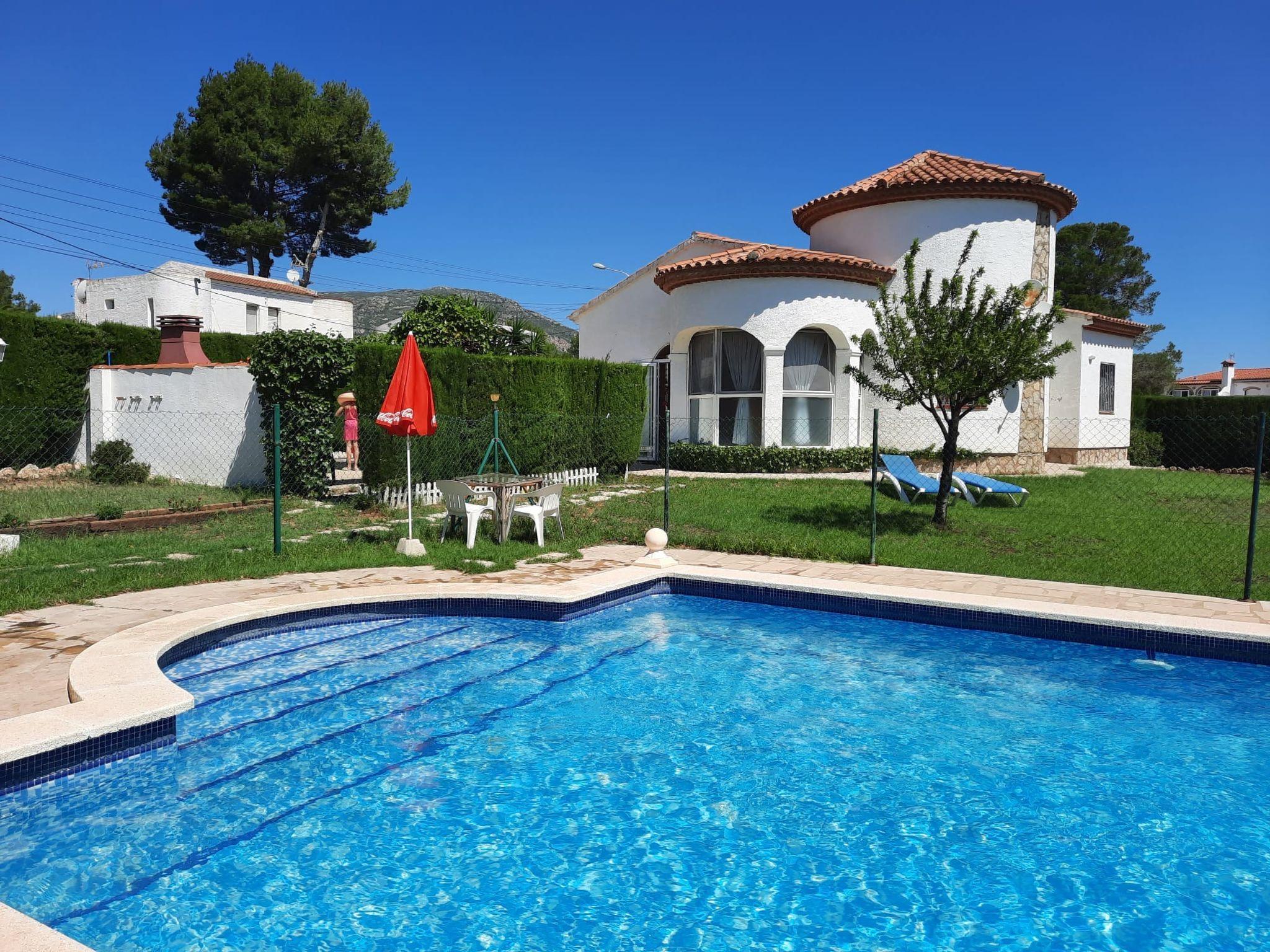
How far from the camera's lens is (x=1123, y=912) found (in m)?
3.55

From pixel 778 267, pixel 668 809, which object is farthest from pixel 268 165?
pixel 668 809

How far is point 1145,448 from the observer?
82.9ft

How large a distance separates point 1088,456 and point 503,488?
19606 millimetres

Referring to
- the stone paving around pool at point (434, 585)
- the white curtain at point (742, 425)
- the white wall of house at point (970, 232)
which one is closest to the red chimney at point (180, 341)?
the white curtain at point (742, 425)

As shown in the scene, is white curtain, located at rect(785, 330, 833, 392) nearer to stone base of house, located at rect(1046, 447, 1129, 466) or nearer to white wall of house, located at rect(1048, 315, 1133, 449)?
white wall of house, located at rect(1048, 315, 1133, 449)

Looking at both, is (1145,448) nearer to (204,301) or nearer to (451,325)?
(451,325)

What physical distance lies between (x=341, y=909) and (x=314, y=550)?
6916mm

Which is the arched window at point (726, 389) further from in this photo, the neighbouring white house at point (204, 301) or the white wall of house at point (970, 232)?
the neighbouring white house at point (204, 301)

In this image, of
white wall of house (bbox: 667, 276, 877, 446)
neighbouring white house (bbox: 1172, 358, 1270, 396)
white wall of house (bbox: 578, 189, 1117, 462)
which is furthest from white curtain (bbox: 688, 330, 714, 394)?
neighbouring white house (bbox: 1172, 358, 1270, 396)

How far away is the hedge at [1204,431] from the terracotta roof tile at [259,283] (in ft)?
105

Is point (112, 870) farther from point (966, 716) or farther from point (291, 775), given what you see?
point (966, 716)

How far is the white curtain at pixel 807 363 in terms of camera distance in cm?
1884

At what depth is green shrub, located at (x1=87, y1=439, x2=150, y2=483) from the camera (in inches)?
640

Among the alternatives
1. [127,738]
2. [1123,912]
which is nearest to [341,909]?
[127,738]
